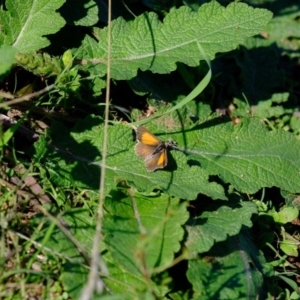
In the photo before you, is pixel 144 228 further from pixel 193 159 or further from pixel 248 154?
pixel 248 154

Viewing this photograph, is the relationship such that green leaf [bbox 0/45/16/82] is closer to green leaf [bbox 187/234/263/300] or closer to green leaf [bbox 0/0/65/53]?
green leaf [bbox 0/0/65/53]

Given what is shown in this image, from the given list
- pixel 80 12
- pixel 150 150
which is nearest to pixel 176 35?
pixel 80 12

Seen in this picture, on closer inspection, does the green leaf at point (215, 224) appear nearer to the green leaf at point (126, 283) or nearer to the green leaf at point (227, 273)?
the green leaf at point (227, 273)

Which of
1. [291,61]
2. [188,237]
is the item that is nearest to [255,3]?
[291,61]

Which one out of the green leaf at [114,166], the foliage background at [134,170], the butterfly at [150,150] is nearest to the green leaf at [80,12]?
the foliage background at [134,170]

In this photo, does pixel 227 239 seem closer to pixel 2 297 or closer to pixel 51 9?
pixel 2 297

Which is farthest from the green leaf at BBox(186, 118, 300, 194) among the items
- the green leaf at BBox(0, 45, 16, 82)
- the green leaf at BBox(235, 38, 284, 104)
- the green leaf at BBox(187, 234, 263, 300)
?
the green leaf at BBox(0, 45, 16, 82)
